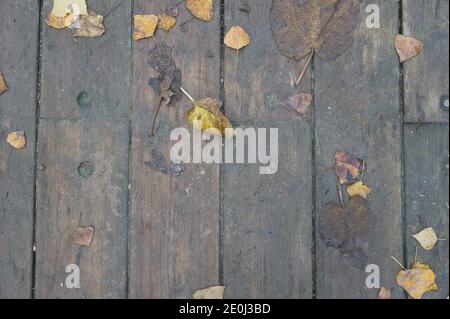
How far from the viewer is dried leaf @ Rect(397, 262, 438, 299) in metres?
2.06

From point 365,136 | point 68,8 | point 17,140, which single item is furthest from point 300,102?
point 17,140

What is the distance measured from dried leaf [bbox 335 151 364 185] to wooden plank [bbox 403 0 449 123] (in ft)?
0.84

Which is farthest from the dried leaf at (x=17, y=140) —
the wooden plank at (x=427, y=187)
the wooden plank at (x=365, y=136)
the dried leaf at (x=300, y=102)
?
the wooden plank at (x=427, y=187)

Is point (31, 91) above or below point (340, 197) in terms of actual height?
above

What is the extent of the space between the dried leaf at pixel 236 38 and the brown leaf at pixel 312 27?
11 centimetres

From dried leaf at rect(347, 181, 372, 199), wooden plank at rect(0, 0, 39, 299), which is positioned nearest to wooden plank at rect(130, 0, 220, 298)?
wooden plank at rect(0, 0, 39, 299)

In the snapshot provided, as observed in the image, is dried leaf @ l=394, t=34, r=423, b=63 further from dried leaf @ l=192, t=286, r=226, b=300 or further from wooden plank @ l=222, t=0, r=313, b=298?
dried leaf @ l=192, t=286, r=226, b=300

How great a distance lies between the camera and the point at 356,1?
2152 millimetres

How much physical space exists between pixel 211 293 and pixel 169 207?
0.35 meters

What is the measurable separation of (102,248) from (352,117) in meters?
1.06

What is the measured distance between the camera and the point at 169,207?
2.09 meters

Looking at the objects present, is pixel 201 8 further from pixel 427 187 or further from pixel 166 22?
pixel 427 187
